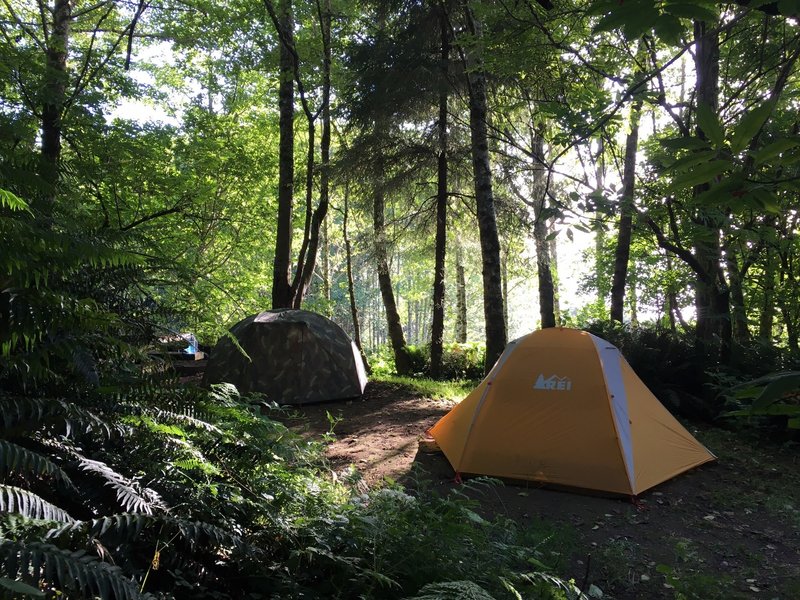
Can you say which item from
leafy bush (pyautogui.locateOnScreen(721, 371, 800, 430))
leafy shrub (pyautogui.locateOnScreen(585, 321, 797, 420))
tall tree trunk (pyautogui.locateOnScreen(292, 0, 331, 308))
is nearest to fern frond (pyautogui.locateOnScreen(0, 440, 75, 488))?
leafy bush (pyautogui.locateOnScreen(721, 371, 800, 430))

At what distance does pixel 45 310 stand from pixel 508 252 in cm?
984

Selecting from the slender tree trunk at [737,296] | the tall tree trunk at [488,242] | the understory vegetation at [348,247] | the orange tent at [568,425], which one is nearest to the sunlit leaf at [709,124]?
the understory vegetation at [348,247]

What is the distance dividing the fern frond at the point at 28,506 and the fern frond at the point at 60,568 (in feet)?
0.82

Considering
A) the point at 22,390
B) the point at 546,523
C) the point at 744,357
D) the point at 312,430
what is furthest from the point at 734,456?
the point at 22,390

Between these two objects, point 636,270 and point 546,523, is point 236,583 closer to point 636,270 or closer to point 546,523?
point 546,523

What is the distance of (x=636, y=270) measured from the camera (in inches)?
637

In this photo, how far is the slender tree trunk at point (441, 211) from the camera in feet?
33.0

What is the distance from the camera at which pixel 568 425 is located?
209 inches

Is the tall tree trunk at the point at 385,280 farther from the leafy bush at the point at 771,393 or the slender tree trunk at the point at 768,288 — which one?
the leafy bush at the point at 771,393

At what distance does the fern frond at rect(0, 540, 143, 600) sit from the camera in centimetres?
138

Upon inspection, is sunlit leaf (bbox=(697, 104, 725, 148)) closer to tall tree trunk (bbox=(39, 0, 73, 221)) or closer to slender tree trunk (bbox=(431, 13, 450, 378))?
tall tree trunk (bbox=(39, 0, 73, 221))

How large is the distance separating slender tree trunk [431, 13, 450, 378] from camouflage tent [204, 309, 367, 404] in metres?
3.07

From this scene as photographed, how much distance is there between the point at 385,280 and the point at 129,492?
402 inches

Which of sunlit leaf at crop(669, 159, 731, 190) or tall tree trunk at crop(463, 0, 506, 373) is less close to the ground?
tall tree trunk at crop(463, 0, 506, 373)
